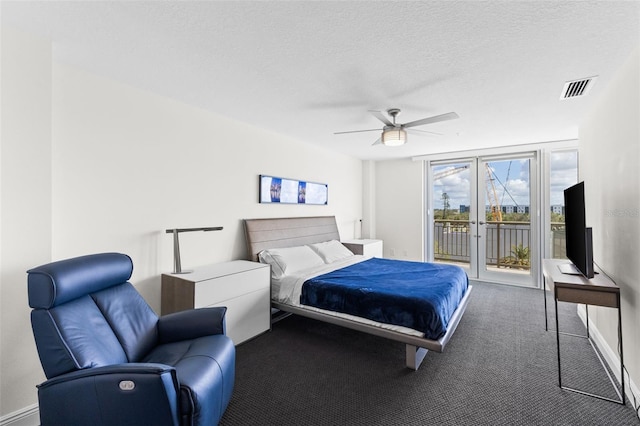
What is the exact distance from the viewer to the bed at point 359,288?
8.33 feet

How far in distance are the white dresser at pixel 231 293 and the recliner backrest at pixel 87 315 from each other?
0.50m

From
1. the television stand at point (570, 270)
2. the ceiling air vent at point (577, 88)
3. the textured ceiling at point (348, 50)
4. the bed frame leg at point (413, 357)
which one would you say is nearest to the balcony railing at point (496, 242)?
the textured ceiling at point (348, 50)

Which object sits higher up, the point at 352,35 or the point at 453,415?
the point at 352,35

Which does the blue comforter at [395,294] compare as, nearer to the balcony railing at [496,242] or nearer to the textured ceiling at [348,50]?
the textured ceiling at [348,50]

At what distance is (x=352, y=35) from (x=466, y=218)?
4.85 metres

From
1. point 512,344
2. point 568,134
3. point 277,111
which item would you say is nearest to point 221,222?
point 277,111

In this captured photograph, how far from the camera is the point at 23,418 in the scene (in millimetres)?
1885

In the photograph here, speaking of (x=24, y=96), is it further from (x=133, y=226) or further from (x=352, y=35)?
(x=352, y=35)

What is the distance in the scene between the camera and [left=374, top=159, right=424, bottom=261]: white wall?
6176 mm

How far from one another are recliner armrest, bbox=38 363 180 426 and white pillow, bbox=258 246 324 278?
2135 millimetres

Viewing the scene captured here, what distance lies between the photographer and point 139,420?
4.63ft

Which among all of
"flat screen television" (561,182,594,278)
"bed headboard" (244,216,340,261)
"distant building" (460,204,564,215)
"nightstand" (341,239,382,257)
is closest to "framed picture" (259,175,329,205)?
"bed headboard" (244,216,340,261)

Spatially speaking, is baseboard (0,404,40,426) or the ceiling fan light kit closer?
baseboard (0,404,40,426)

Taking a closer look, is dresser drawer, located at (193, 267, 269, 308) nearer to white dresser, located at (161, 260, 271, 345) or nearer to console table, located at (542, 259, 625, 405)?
white dresser, located at (161, 260, 271, 345)
